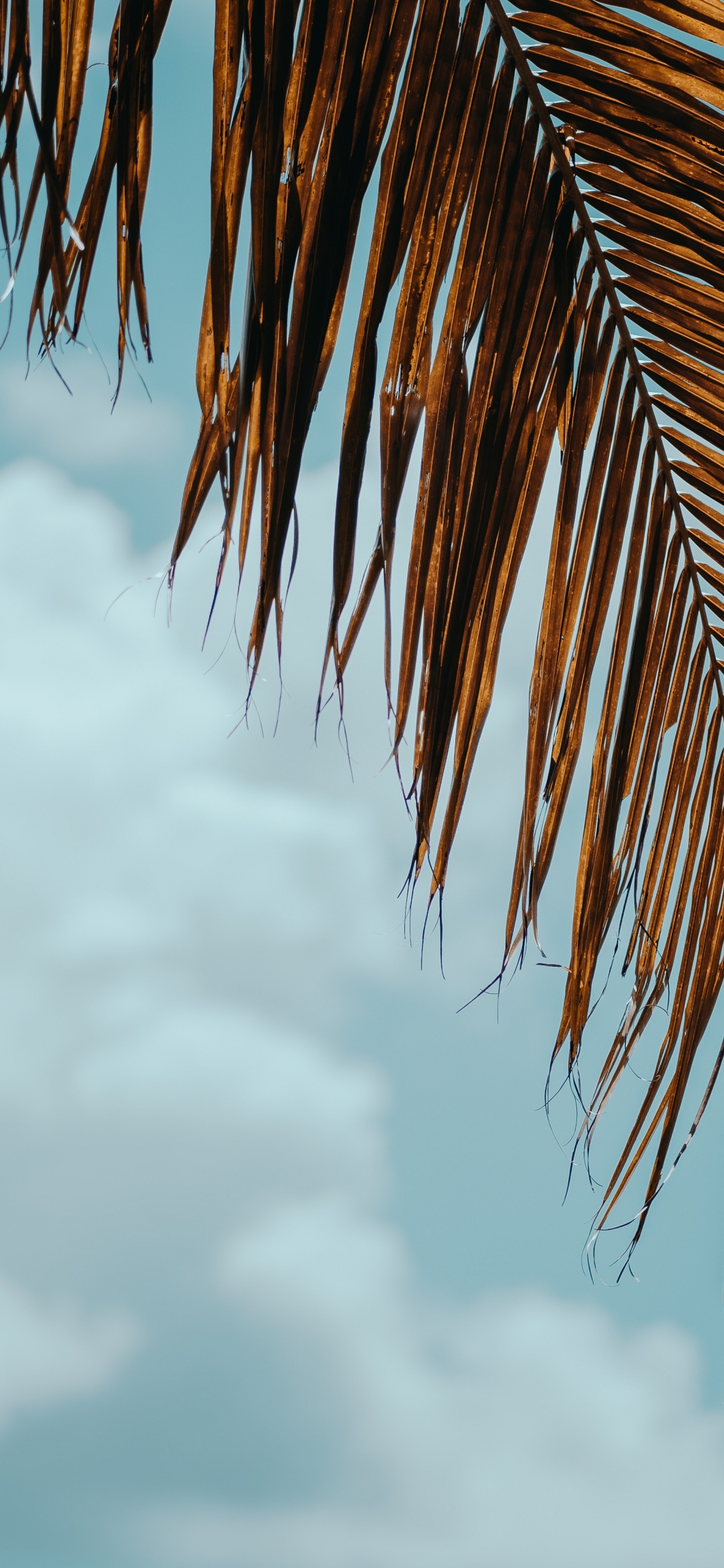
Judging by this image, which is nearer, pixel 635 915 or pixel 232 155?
pixel 232 155

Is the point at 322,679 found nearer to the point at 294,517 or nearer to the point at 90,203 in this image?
the point at 294,517

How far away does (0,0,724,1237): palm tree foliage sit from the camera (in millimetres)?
760

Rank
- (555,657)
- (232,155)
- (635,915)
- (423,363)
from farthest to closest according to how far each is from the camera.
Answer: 1. (635,915)
2. (555,657)
3. (423,363)
4. (232,155)

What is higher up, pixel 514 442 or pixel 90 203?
pixel 514 442

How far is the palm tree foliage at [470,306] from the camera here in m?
0.76

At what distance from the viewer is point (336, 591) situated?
81 cm

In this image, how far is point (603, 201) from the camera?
2.88 feet

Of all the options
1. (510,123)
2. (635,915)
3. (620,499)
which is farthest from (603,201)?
(635,915)

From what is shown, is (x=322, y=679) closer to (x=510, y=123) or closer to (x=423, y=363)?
(x=423, y=363)

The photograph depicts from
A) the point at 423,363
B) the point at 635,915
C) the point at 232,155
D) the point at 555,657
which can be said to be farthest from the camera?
the point at 635,915

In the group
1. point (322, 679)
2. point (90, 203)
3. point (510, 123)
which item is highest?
point (510, 123)

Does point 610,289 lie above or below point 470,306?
above

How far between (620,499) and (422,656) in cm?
28

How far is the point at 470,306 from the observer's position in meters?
0.87
